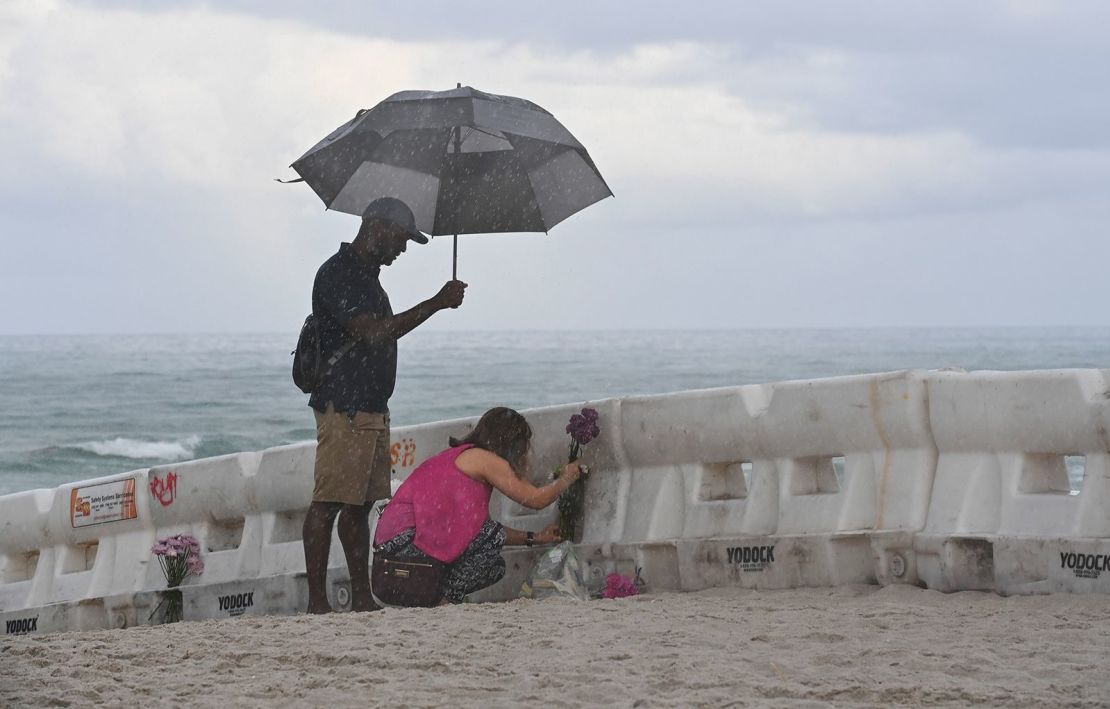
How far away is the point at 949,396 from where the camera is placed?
6141mm

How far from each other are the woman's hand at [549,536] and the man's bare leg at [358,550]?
0.81 meters

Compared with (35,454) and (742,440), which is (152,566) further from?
(35,454)

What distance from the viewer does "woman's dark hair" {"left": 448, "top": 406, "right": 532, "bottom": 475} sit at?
6754 millimetres

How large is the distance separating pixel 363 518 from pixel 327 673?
2.02m

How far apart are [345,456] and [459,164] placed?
154 centimetres

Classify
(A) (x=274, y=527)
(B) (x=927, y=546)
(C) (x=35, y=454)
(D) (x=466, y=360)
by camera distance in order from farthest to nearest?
(D) (x=466, y=360)
(C) (x=35, y=454)
(A) (x=274, y=527)
(B) (x=927, y=546)

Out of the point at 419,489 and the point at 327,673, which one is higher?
the point at 419,489

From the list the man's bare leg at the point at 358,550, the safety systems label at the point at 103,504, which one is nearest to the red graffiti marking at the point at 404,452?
the man's bare leg at the point at 358,550

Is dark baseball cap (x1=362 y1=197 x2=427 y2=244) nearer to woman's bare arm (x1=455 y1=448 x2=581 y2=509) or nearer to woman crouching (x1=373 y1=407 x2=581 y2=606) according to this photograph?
woman crouching (x1=373 y1=407 x2=581 y2=606)

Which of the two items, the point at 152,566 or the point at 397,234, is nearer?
the point at 397,234

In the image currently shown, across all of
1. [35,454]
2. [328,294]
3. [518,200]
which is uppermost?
[518,200]

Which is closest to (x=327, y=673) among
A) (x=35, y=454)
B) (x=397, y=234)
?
(x=397, y=234)

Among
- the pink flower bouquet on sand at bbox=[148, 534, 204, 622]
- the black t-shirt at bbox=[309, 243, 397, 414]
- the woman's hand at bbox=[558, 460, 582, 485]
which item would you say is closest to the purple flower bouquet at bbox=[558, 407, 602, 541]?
the woman's hand at bbox=[558, 460, 582, 485]


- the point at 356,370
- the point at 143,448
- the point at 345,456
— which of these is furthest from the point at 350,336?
the point at 143,448
